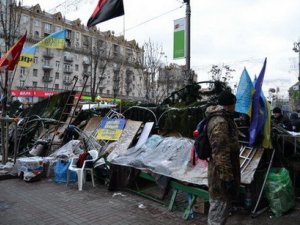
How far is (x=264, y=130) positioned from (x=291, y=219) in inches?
55.7

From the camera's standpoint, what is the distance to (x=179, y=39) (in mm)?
9961

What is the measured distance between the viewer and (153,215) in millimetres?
5066

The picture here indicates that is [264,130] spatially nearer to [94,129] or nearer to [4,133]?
[94,129]

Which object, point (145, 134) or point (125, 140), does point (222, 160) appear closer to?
point (145, 134)

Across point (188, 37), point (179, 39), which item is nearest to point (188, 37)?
point (188, 37)

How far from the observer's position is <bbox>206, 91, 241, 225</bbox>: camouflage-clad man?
3387 mm

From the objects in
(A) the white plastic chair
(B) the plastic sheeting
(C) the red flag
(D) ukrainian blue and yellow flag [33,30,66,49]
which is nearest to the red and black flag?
(D) ukrainian blue and yellow flag [33,30,66,49]

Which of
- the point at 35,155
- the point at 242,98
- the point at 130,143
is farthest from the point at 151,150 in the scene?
the point at 35,155

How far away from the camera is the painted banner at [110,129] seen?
7836 millimetres

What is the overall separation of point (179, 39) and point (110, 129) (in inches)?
155

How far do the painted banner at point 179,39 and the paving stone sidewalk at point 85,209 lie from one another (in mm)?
5122

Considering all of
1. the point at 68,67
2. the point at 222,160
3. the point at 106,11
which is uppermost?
the point at 68,67

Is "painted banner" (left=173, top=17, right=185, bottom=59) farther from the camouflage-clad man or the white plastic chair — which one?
the camouflage-clad man

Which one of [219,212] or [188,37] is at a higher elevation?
[188,37]
